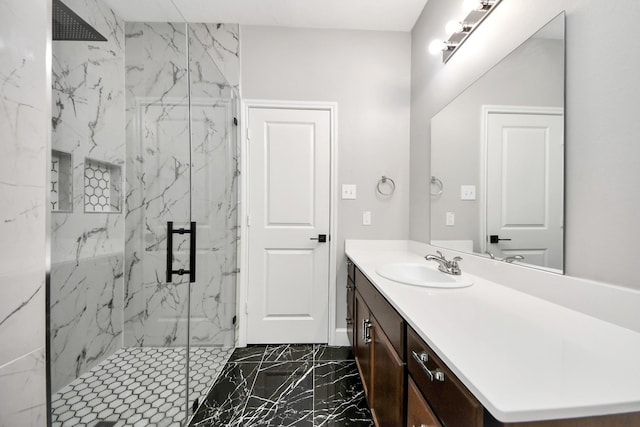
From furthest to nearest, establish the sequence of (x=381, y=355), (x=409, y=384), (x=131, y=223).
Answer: (x=131, y=223)
(x=381, y=355)
(x=409, y=384)

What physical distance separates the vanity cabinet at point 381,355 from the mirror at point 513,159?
1.99 ft

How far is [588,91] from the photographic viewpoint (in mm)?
774

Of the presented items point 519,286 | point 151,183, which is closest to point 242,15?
point 151,183

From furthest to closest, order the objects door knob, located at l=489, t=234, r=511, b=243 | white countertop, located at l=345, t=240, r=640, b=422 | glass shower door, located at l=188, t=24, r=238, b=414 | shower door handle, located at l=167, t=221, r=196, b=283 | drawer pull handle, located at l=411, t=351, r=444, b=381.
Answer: glass shower door, located at l=188, t=24, r=238, b=414 < shower door handle, located at l=167, t=221, r=196, b=283 < door knob, located at l=489, t=234, r=511, b=243 < drawer pull handle, located at l=411, t=351, r=444, b=381 < white countertop, located at l=345, t=240, r=640, b=422

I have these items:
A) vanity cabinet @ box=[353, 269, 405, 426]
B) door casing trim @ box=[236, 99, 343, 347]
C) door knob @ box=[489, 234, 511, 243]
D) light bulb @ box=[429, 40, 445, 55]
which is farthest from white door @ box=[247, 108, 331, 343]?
door knob @ box=[489, 234, 511, 243]

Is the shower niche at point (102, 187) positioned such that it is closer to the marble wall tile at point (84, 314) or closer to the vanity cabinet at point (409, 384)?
the marble wall tile at point (84, 314)

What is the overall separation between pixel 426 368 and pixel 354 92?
207 cm

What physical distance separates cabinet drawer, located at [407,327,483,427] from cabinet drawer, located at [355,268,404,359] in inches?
2.5

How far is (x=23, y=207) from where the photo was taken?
25.3 inches

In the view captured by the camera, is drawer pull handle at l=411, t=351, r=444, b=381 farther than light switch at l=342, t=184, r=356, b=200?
No

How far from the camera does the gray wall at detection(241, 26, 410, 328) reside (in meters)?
2.07

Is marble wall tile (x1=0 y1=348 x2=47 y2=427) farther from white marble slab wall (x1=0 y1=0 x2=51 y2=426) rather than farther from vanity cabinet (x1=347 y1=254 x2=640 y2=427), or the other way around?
vanity cabinet (x1=347 y1=254 x2=640 y2=427)

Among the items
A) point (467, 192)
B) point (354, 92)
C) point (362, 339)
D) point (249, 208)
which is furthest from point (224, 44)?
point (362, 339)

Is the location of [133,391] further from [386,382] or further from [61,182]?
[386,382]
